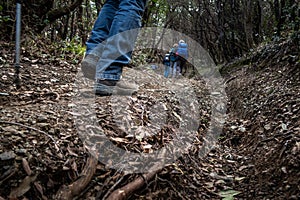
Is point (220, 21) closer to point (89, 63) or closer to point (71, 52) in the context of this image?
point (71, 52)

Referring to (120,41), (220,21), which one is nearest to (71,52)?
(120,41)

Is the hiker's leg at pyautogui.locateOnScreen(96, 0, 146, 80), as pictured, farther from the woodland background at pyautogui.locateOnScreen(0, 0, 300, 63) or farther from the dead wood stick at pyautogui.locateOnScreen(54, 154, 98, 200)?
the woodland background at pyautogui.locateOnScreen(0, 0, 300, 63)

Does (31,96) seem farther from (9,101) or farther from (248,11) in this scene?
(248,11)

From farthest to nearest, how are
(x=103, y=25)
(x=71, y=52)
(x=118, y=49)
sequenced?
(x=71, y=52)
(x=103, y=25)
(x=118, y=49)

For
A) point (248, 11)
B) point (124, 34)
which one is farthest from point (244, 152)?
point (248, 11)

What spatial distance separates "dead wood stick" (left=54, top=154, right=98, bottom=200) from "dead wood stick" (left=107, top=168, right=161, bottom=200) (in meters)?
0.13

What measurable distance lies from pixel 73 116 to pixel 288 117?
1573mm

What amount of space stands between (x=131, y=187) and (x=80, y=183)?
0.75ft

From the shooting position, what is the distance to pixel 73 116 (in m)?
1.63

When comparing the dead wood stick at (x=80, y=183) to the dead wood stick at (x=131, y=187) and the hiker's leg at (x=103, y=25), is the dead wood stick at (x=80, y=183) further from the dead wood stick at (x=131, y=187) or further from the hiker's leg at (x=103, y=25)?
the hiker's leg at (x=103, y=25)

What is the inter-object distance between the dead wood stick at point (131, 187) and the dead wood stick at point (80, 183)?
13 centimetres

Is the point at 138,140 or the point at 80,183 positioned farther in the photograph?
the point at 138,140

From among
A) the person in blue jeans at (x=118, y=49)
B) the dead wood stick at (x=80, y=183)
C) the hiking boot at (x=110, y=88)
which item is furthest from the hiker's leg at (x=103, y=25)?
the dead wood stick at (x=80, y=183)

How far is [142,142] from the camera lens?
1592mm
